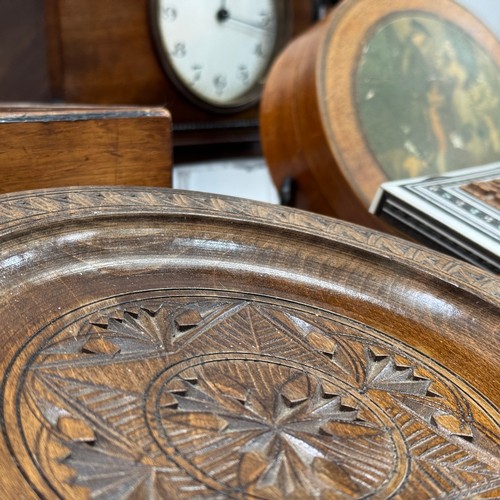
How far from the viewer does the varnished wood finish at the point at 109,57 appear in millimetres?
1485

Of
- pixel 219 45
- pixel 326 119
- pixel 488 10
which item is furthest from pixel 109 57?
pixel 488 10

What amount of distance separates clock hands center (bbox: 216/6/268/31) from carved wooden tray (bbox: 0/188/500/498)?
115 cm

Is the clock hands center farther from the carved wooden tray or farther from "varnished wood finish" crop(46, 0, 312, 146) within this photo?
the carved wooden tray

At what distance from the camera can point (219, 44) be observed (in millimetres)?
1752

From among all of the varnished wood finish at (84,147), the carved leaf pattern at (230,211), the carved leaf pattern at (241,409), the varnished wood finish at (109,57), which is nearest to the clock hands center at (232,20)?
→ the varnished wood finish at (109,57)

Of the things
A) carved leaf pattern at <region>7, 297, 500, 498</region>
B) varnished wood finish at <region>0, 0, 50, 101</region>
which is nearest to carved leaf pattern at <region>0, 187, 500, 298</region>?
carved leaf pattern at <region>7, 297, 500, 498</region>

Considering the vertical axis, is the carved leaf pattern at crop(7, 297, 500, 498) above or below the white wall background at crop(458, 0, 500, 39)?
below

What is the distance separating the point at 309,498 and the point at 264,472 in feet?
0.10

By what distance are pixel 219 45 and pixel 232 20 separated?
7cm

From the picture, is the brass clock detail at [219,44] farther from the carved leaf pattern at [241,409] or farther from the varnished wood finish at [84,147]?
the carved leaf pattern at [241,409]

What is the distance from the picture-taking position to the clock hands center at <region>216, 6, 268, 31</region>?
172 cm

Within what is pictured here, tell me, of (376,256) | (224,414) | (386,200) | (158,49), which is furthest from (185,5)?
(224,414)

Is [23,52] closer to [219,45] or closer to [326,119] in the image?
[219,45]

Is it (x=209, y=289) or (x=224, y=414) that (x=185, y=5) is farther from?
(x=224, y=414)
